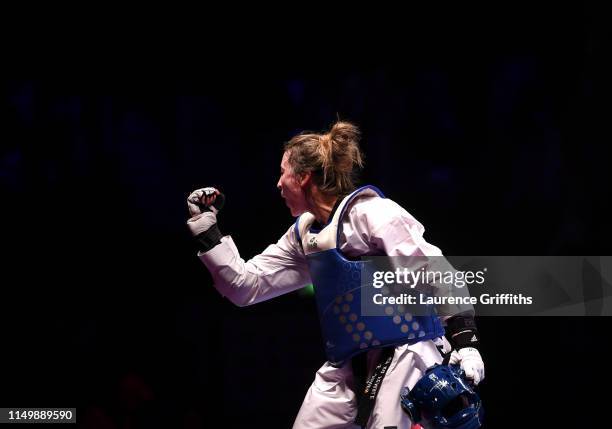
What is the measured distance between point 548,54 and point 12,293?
356 centimetres

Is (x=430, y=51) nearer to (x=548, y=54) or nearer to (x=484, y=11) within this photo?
(x=484, y=11)

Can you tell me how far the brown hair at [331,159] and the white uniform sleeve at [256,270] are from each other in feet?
0.92

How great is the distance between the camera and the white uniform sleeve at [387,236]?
8.43 ft

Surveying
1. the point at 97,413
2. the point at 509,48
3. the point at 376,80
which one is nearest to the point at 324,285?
the point at 97,413

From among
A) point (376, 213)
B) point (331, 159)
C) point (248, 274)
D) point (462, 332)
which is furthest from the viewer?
point (248, 274)

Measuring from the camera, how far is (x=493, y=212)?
15.3 ft

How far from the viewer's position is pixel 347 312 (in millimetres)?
2646

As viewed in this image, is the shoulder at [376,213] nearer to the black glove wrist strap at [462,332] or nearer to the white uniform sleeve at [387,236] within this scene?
the white uniform sleeve at [387,236]

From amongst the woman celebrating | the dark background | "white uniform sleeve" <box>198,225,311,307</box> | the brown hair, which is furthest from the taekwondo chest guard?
the dark background

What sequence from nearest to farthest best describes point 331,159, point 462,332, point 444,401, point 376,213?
point 444,401 < point 462,332 < point 376,213 < point 331,159

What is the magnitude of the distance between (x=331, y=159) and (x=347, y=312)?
2.04 ft

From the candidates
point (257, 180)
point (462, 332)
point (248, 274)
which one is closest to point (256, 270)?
point (248, 274)

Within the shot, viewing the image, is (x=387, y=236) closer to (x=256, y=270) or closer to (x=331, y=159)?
(x=331, y=159)

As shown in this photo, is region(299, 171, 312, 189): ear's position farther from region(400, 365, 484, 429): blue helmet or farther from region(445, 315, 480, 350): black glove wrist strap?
region(400, 365, 484, 429): blue helmet
